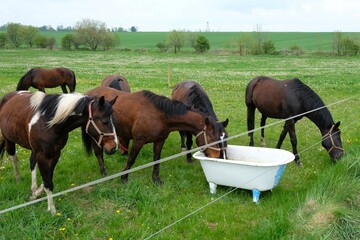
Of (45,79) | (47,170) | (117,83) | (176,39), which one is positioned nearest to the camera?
(47,170)

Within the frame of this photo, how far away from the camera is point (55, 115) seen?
4.86 metres

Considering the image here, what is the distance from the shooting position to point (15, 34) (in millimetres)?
72438

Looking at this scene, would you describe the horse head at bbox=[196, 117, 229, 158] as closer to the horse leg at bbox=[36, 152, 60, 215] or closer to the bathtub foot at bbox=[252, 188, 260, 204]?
the bathtub foot at bbox=[252, 188, 260, 204]

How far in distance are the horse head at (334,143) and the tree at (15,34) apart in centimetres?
7569

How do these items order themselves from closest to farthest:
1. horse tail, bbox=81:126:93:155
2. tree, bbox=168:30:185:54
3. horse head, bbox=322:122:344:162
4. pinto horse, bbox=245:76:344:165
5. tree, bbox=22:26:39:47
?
horse tail, bbox=81:126:93:155 < horse head, bbox=322:122:344:162 < pinto horse, bbox=245:76:344:165 < tree, bbox=168:30:185:54 < tree, bbox=22:26:39:47

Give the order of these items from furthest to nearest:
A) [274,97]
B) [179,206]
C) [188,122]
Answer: [274,97] < [188,122] < [179,206]

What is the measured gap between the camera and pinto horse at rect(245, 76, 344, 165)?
7.56m

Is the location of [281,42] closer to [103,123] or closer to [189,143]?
[189,143]

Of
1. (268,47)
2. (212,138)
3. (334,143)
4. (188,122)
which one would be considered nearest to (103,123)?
(188,122)

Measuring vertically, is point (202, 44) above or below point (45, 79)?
above

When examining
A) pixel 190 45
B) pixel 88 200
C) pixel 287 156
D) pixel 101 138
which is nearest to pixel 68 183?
pixel 88 200

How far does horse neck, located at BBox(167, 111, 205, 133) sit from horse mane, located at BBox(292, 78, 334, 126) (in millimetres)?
2912

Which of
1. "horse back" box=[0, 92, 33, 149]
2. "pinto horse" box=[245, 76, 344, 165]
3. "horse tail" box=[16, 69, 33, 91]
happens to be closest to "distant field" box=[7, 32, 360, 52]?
"horse tail" box=[16, 69, 33, 91]

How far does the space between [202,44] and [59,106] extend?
187ft
